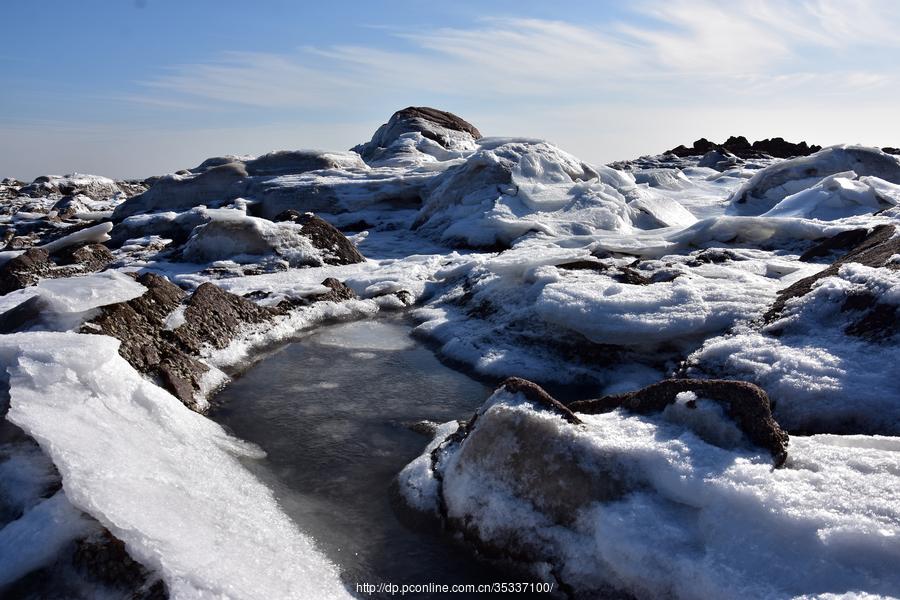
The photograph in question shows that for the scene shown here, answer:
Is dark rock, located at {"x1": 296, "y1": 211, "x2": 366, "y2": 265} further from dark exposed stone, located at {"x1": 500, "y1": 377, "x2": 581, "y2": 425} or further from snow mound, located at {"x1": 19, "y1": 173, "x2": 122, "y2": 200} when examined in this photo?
snow mound, located at {"x1": 19, "y1": 173, "x2": 122, "y2": 200}

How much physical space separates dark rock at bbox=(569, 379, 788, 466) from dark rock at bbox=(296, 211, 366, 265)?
24.9 ft

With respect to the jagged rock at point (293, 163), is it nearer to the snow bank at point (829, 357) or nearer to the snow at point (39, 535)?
the snow bank at point (829, 357)

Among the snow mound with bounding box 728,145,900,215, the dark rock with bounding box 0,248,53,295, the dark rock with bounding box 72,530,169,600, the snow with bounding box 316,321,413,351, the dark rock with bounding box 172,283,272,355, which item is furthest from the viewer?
the snow mound with bounding box 728,145,900,215

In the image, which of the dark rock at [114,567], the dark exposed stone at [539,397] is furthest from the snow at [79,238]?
the dark exposed stone at [539,397]

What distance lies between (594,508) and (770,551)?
74 cm

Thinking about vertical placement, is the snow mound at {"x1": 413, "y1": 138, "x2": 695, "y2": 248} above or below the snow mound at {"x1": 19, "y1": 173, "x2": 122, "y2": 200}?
above

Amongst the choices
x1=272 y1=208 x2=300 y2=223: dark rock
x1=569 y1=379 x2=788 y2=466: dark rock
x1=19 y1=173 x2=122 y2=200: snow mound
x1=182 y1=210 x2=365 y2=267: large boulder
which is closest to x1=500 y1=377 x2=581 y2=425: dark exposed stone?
x1=569 y1=379 x2=788 y2=466: dark rock

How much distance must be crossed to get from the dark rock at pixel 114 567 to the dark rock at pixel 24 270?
691 cm

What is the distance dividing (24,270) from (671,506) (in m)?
9.02

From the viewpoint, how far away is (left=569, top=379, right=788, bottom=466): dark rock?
3.13m

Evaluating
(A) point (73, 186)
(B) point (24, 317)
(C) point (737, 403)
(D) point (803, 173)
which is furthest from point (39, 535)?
(A) point (73, 186)

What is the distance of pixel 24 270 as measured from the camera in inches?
348

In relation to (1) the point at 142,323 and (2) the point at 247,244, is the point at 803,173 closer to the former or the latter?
(2) the point at 247,244

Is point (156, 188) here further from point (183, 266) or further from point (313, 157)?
point (183, 266)
